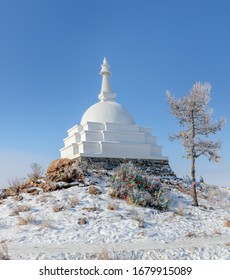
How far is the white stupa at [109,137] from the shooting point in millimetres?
21391

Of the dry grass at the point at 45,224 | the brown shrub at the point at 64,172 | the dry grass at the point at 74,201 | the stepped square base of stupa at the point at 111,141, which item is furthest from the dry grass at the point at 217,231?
the stepped square base of stupa at the point at 111,141

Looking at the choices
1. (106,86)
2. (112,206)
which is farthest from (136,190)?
(106,86)

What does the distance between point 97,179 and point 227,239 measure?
8.18 m

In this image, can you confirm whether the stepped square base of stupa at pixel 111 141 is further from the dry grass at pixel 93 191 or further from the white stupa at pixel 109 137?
the dry grass at pixel 93 191

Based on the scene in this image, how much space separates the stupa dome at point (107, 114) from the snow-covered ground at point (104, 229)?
10502 millimetres

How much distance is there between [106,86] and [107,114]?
3.84 metres

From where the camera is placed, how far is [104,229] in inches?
364

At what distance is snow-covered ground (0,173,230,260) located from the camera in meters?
7.22

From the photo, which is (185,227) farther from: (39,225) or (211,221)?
(39,225)

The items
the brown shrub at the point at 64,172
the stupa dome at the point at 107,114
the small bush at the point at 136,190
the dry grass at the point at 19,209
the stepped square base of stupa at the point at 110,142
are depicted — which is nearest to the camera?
the dry grass at the point at 19,209

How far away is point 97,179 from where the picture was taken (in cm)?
1572

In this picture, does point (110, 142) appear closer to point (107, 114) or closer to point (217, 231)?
point (107, 114)

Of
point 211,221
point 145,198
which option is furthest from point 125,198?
point 211,221

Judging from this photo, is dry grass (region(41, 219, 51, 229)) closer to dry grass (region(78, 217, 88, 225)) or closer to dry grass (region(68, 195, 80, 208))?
dry grass (region(78, 217, 88, 225))
